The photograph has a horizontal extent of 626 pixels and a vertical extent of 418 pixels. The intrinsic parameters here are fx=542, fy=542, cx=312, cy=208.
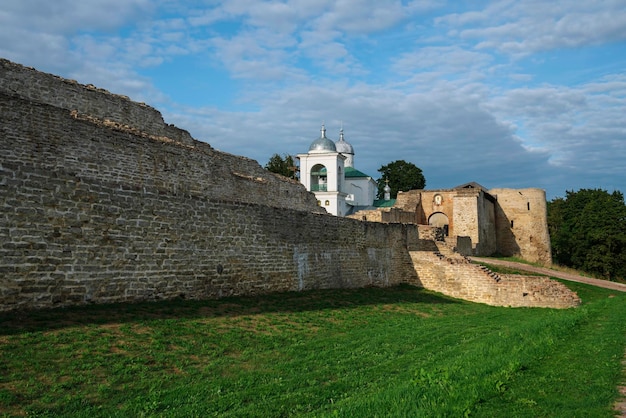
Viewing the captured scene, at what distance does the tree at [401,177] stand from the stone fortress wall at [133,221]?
51749 mm

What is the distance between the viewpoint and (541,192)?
157ft

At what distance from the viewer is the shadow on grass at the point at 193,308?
8652mm

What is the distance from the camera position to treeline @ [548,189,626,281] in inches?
1836

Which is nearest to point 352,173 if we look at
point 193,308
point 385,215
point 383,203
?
point 383,203

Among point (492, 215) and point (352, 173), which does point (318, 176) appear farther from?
point (492, 215)

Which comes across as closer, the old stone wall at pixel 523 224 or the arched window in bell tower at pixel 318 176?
the old stone wall at pixel 523 224

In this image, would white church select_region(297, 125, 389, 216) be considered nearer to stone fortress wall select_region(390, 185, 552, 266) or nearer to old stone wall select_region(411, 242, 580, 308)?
stone fortress wall select_region(390, 185, 552, 266)

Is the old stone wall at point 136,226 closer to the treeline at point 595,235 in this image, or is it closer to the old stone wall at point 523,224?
the old stone wall at point 523,224

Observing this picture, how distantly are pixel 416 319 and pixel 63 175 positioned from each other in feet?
33.0

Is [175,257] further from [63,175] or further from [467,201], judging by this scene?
[467,201]

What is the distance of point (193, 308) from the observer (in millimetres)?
11633

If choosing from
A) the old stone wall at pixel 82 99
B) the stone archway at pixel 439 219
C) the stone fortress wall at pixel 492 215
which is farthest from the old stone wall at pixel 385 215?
the old stone wall at pixel 82 99

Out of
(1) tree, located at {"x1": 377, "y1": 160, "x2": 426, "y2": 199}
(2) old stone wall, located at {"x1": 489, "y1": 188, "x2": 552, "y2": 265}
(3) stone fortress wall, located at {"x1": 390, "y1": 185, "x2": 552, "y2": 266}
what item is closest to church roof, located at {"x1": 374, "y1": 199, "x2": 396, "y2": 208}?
(1) tree, located at {"x1": 377, "y1": 160, "x2": 426, "y2": 199}

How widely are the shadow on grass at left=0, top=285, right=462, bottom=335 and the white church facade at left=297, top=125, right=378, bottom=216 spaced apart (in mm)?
41191
